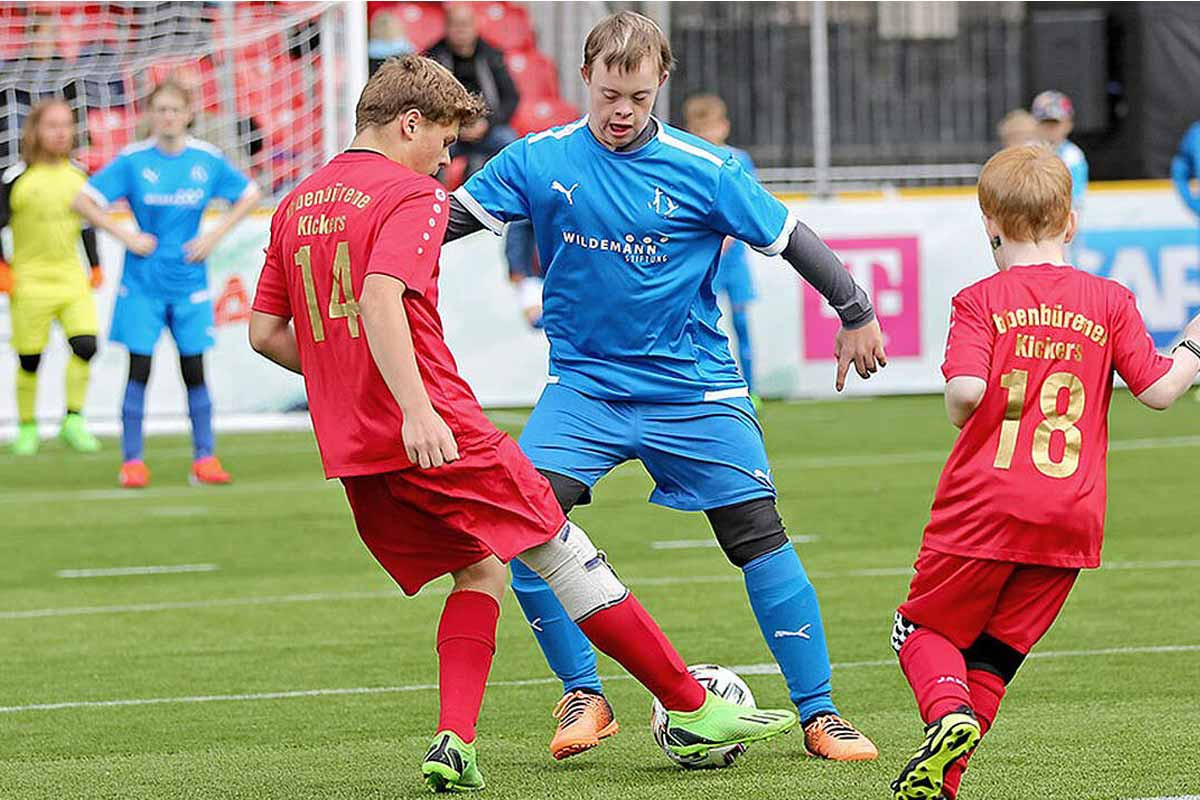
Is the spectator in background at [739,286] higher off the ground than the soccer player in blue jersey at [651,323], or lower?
lower

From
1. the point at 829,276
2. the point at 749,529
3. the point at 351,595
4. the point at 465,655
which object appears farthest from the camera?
the point at 351,595

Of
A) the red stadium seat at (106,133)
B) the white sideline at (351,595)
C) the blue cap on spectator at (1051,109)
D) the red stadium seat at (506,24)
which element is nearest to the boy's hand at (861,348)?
the white sideline at (351,595)

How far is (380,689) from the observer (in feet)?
21.4

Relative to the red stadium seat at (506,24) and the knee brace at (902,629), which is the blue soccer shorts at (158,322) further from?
the red stadium seat at (506,24)

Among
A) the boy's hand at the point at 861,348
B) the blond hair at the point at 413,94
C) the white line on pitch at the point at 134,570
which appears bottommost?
the white line on pitch at the point at 134,570

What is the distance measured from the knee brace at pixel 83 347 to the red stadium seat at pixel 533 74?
7.44 metres

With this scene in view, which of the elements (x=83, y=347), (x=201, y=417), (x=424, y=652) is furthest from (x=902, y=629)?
(x=83, y=347)

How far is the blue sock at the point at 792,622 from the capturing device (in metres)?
5.42

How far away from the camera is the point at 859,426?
575 inches

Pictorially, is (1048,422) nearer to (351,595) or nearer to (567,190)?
(567,190)

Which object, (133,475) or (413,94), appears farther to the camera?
(133,475)

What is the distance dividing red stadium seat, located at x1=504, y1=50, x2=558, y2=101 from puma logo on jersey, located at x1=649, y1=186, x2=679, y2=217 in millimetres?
15123

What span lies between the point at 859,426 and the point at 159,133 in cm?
514

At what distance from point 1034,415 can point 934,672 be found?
569 millimetres
